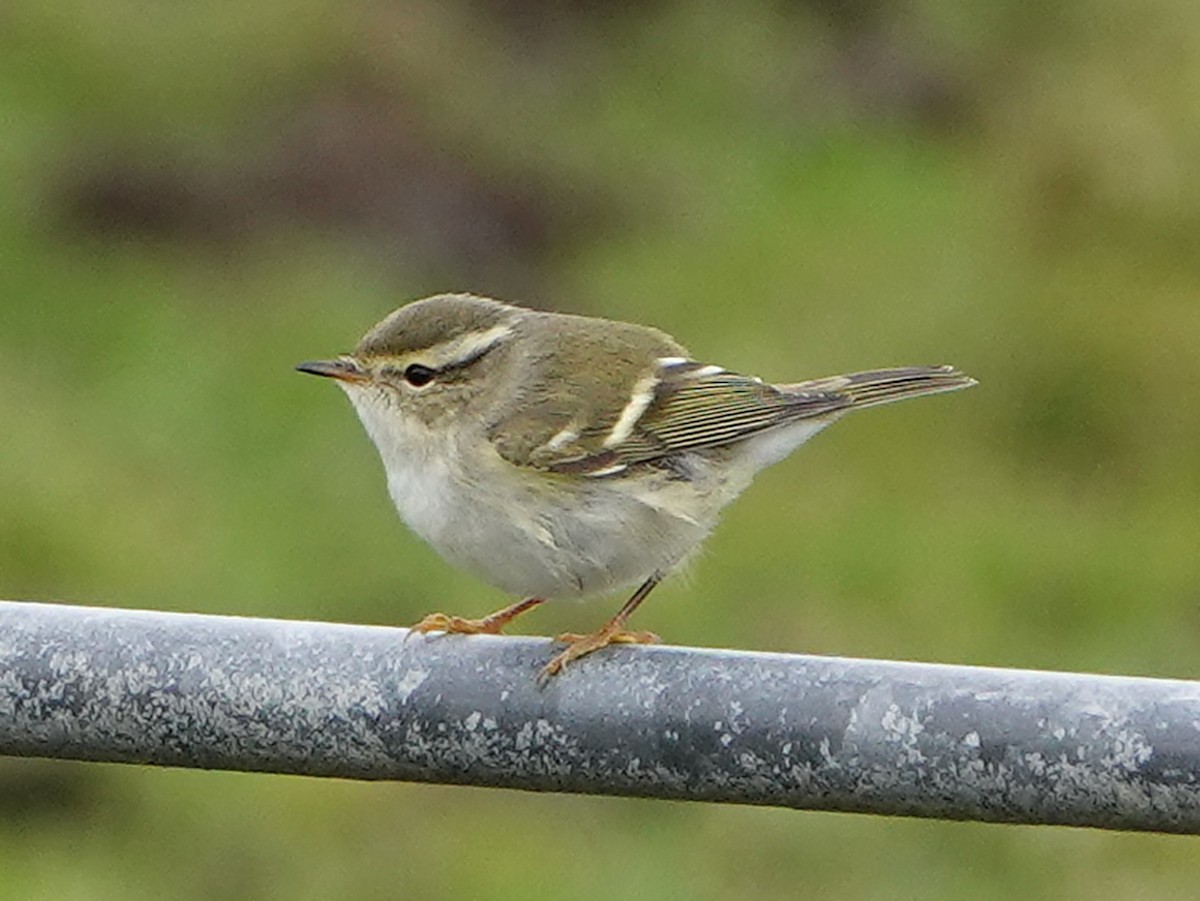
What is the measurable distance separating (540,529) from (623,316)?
6.35 metres

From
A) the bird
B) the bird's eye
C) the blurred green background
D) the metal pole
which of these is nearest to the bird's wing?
the bird

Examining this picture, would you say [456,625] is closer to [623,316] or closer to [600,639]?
[600,639]

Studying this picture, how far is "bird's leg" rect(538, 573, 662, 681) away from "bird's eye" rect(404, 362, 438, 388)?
0.59 metres

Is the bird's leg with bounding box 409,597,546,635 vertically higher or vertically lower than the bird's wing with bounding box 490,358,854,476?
lower

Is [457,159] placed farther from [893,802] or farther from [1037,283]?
[893,802]

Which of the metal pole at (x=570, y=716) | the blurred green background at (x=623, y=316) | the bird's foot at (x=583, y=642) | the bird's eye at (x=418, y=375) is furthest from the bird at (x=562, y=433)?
the blurred green background at (x=623, y=316)

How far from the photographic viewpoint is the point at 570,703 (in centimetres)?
301

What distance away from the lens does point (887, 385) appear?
5.20 m

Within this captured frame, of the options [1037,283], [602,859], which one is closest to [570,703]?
[602,859]

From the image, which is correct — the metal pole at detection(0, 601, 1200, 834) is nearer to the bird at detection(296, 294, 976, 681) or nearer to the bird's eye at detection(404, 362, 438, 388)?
the bird at detection(296, 294, 976, 681)

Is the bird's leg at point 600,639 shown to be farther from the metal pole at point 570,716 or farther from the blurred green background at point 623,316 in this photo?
the blurred green background at point 623,316

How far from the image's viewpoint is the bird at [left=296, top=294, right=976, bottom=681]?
468 cm

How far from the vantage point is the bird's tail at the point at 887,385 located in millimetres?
5148

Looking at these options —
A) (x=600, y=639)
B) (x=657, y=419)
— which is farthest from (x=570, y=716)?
(x=657, y=419)
